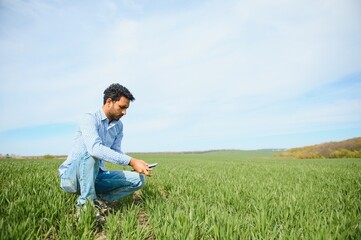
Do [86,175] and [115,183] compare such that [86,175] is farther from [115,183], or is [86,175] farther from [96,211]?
[115,183]

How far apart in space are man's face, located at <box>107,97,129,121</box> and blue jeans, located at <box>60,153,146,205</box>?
0.82 metres

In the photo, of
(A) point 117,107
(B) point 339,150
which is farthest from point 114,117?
(B) point 339,150

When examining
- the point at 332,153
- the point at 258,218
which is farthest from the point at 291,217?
the point at 332,153

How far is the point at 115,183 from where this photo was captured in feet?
13.3

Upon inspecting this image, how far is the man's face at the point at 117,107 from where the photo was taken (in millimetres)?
3760

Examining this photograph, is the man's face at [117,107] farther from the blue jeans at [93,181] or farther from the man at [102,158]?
the blue jeans at [93,181]

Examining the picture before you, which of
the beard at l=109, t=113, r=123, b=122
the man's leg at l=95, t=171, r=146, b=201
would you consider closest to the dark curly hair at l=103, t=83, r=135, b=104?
the beard at l=109, t=113, r=123, b=122

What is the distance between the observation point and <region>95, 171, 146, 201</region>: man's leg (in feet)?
13.3

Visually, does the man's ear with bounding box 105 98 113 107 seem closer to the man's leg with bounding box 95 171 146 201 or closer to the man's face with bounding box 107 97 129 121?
the man's face with bounding box 107 97 129 121

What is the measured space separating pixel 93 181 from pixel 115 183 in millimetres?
687

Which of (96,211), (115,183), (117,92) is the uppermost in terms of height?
(117,92)

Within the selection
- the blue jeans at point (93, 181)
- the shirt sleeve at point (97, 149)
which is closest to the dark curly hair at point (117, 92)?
the shirt sleeve at point (97, 149)

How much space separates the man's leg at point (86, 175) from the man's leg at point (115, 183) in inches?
24.9

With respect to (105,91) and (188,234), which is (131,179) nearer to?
(105,91)
